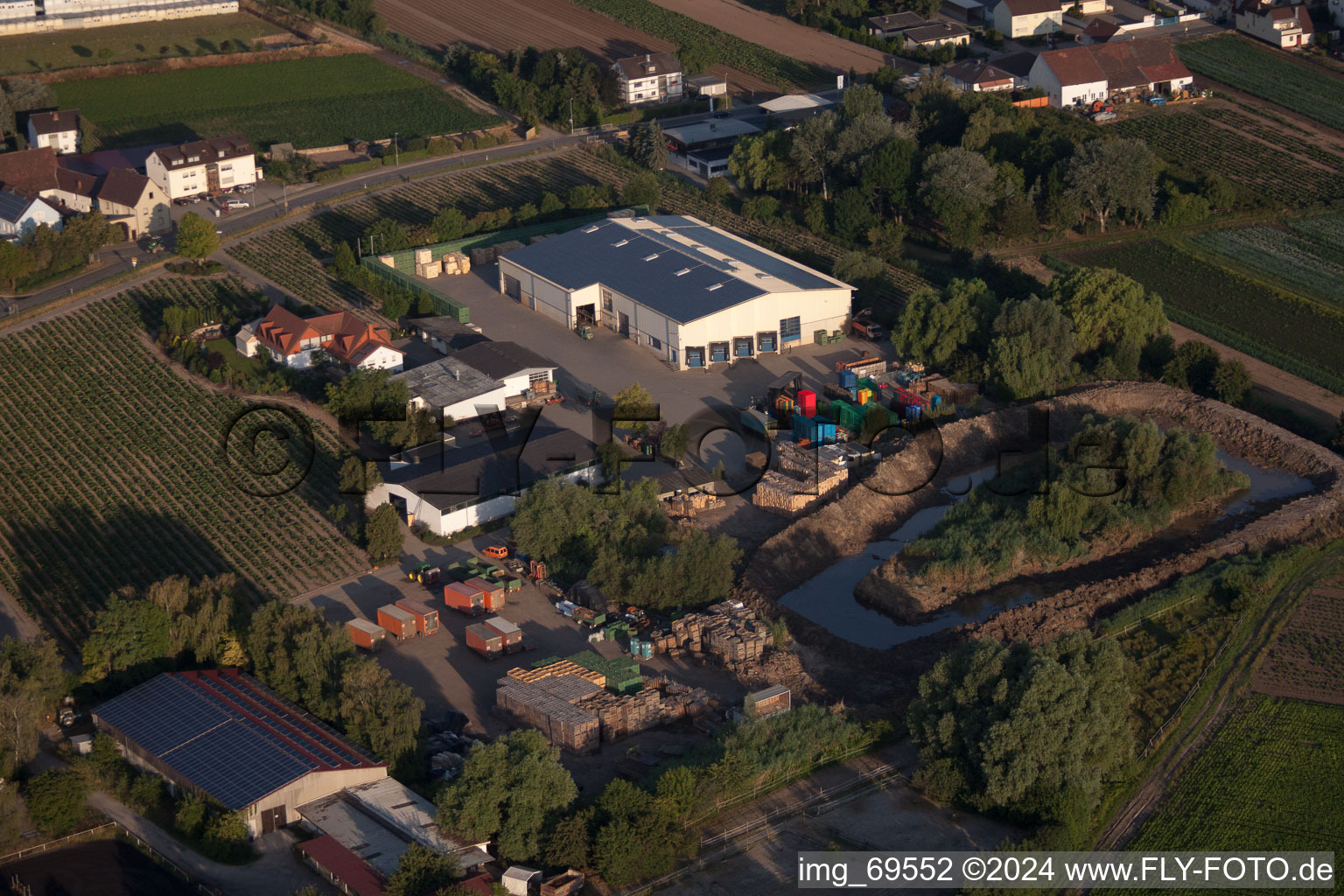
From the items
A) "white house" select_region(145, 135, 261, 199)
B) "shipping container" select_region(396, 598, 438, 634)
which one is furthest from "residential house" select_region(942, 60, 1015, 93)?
"shipping container" select_region(396, 598, 438, 634)

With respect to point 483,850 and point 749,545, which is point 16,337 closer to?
point 749,545

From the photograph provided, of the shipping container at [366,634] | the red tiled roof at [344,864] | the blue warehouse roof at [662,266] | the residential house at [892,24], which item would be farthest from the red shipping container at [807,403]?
the residential house at [892,24]

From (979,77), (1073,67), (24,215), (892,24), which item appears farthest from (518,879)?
(892,24)

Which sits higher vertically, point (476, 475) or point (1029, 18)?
point (1029, 18)

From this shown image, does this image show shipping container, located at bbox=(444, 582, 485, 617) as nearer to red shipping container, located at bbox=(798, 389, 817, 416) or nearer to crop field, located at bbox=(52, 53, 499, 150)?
red shipping container, located at bbox=(798, 389, 817, 416)

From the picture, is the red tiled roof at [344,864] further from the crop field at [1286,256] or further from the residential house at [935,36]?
the residential house at [935,36]

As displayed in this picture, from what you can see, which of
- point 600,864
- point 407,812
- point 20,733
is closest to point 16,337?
point 20,733

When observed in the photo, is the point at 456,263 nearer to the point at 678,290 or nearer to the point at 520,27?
the point at 678,290
